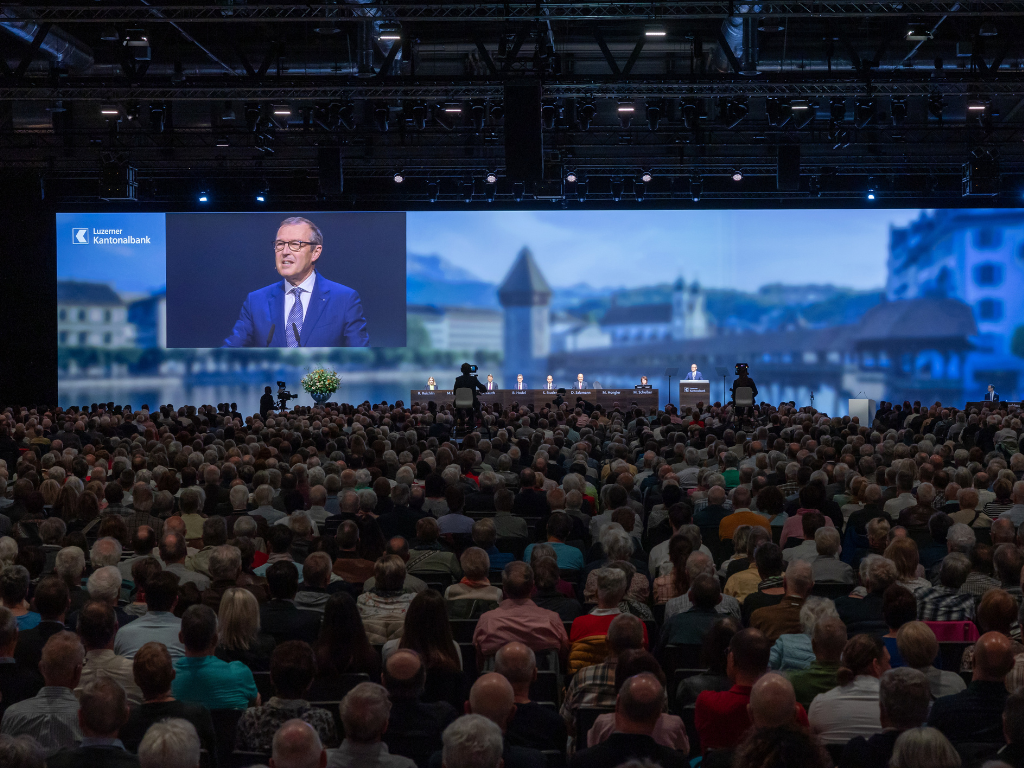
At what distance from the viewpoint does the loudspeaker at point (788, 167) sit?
18.3 metres

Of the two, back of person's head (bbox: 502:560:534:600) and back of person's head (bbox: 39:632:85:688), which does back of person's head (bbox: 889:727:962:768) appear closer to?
back of person's head (bbox: 502:560:534:600)

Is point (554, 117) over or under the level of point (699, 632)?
over

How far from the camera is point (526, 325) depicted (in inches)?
904

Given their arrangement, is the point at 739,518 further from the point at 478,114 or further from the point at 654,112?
the point at 478,114

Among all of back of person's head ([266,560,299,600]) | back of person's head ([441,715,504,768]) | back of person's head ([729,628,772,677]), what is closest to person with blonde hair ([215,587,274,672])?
back of person's head ([266,560,299,600])

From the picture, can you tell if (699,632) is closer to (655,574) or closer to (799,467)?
(655,574)

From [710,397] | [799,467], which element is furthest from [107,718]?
[710,397]

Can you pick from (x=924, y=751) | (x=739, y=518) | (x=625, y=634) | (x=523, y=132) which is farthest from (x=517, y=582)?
(x=523, y=132)

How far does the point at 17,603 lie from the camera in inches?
200

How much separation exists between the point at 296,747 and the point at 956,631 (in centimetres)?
362

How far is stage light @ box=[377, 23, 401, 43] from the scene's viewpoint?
1462cm

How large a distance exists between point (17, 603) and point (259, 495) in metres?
2.98

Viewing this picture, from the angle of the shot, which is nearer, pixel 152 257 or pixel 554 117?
pixel 554 117

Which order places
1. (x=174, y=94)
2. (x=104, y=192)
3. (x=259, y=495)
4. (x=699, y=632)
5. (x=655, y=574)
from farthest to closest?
(x=104, y=192) → (x=174, y=94) → (x=259, y=495) → (x=655, y=574) → (x=699, y=632)
